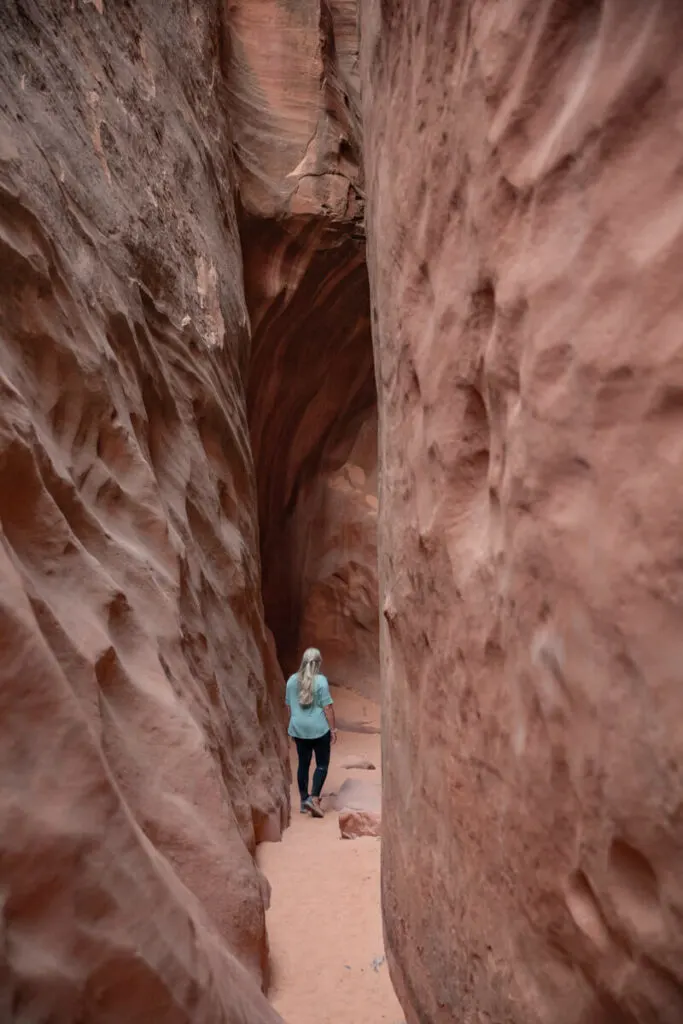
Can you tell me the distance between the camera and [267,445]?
26.1 feet

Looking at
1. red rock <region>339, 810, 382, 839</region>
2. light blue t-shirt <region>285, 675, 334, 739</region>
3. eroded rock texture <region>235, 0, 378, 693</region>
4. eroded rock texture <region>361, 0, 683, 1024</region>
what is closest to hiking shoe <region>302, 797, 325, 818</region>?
light blue t-shirt <region>285, 675, 334, 739</region>

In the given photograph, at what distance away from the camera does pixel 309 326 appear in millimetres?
7957

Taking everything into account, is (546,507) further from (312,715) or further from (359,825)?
(312,715)

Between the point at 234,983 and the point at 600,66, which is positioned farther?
the point at 234,983

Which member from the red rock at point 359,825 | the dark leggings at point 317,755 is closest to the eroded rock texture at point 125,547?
the dark leggings at point 317,755

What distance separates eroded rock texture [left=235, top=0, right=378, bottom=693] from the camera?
23.8ft

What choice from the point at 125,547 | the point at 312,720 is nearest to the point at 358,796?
the point at 312,720

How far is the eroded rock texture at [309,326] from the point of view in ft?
23.8

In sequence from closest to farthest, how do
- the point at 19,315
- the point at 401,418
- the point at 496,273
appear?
the point at 496,273, the point at 401,418, the point at 19,315

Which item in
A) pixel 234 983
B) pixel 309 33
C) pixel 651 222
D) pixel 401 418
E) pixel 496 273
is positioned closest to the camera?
pixel 651 222

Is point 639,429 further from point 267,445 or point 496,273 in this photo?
point 267,445

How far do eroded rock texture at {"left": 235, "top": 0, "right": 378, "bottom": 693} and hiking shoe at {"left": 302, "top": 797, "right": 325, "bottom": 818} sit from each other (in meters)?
3.50

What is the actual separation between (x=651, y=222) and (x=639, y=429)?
252 mm

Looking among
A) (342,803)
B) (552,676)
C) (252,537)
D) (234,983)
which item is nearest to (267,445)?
(252,537)
